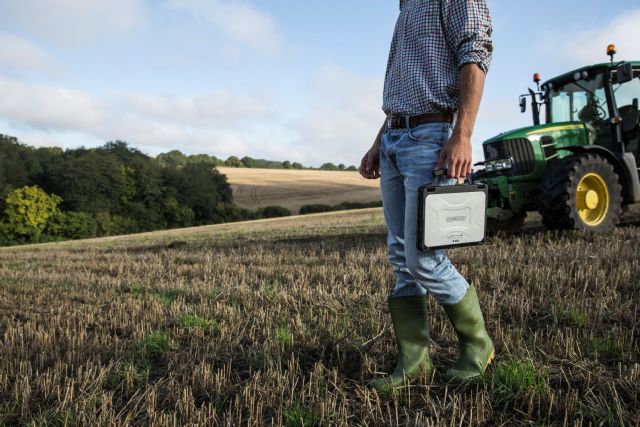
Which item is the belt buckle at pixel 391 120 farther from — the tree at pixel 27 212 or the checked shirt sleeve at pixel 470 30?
the tree at pixel 27 212

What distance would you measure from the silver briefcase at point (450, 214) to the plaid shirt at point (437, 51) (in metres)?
0.41

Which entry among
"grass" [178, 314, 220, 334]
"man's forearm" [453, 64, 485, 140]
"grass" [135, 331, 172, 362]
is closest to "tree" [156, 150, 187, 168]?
"grass" [178, 314, 220, 334]

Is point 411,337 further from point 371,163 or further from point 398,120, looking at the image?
point 398,120

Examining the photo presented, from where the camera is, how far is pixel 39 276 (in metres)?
7.35

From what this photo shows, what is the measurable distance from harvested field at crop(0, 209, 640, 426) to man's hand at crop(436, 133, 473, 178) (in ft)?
3.44

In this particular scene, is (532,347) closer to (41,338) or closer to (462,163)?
(462,163)

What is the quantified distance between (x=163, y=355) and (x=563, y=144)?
24.5ft

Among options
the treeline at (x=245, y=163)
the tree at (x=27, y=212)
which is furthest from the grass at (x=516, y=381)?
the treeline at (x=245, y=163)

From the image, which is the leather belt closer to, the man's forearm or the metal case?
the man's forearm

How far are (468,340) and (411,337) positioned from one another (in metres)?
0.30

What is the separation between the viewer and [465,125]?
7.68ft

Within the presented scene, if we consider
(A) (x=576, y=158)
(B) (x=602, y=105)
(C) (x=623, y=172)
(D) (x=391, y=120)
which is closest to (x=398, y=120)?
(D) (x=391, y=120)

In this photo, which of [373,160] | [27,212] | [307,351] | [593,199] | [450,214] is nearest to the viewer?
[450,214]

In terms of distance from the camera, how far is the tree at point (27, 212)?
4297 centimetres
